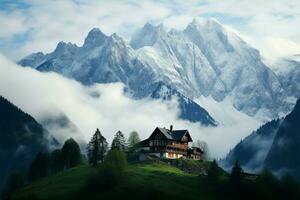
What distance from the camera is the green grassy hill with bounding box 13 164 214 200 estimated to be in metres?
167

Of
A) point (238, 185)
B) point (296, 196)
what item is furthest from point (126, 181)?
point (296, 196)

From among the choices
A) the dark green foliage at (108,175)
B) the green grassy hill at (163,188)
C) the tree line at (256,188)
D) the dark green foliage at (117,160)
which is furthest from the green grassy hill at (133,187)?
the tree line at (256,188)

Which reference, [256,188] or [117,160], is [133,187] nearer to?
[117,160]

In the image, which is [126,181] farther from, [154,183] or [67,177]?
[67,177]

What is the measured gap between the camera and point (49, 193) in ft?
570

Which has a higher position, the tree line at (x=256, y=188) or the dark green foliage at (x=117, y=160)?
the dark green foliage at (x=117, y=160)

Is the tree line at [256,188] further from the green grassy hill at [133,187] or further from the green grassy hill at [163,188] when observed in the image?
the green grassy hill at [133,187]

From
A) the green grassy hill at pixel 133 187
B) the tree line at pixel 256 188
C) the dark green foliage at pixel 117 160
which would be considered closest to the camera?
the green grassy hill at pixel 133 187

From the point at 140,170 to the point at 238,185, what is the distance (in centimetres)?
3325

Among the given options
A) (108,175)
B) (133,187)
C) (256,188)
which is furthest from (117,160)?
(256,188)

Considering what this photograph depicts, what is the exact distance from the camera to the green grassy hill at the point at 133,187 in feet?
548

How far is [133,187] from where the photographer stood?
561ft

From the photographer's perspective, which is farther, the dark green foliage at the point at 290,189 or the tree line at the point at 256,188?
the dark green foliage at the point at 290,189

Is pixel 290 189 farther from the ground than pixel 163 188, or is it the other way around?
pixel 163 188
